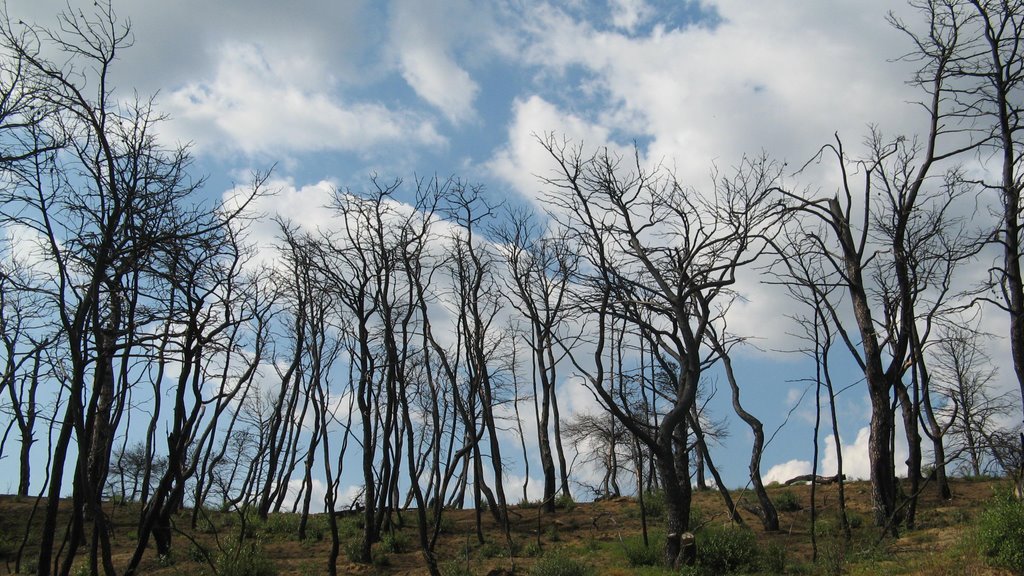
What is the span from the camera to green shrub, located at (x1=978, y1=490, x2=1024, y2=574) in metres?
10.9

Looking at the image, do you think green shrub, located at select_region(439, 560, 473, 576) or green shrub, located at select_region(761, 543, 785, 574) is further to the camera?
green shrub, located at select_region(439, 560, 473, 576)

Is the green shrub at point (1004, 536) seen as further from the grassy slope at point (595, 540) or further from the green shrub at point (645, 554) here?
the green shrub at point (645, 554)

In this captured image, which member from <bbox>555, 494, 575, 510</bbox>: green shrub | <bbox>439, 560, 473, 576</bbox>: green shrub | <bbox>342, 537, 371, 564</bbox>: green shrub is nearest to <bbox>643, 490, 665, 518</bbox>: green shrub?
<bbox>555, 494, 575, 510</bbox>: green shrub

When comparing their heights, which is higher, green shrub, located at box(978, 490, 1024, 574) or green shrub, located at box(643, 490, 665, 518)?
green shrub, located at box(978, 490, 1024, 574)

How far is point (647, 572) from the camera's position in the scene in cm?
1284

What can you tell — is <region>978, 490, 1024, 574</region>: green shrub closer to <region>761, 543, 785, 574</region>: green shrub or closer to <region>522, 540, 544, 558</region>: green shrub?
<region>761, 543, 785, 574</region>: green shrub

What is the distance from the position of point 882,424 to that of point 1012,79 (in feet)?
26.1

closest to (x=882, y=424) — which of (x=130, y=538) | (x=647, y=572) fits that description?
(x=647, y=572)

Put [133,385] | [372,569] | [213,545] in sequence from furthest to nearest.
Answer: [213,545] < [372,569] < [133,385]

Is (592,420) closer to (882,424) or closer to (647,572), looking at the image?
(882,424)

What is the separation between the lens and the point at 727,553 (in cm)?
1325

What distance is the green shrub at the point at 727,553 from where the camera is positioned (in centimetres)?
1307

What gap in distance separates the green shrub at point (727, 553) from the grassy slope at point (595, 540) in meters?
0.55

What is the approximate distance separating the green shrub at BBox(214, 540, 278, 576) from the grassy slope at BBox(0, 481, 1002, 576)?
0.54 m
